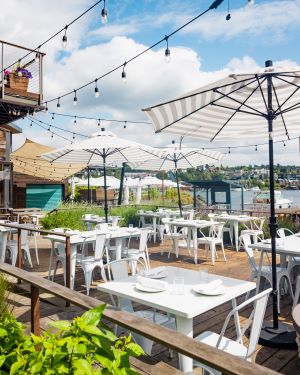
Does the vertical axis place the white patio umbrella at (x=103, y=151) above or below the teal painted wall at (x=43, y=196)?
above

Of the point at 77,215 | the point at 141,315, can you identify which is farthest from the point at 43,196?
the point at 141,315

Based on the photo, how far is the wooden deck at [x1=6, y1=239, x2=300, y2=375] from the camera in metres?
3.04

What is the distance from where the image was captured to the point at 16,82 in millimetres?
8062

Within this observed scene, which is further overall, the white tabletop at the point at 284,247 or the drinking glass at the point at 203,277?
the white tabletop at the point at 284,247

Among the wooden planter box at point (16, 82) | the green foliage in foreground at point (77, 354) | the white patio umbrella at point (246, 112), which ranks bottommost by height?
the green foliage in foreground at point (77, 354)

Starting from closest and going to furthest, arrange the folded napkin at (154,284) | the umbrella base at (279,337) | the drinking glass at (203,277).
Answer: the folded napkin at (154,284) < the drinking glass at (203,277) < the umbrella base at (279,337)

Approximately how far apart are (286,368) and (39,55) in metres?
7.46

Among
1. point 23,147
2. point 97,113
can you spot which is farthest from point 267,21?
point 23,147

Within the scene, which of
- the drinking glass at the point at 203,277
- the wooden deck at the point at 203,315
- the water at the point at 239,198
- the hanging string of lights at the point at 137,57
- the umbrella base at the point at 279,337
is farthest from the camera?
the water at the point at 239,198

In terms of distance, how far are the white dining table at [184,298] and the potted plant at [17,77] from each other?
6.33 meters

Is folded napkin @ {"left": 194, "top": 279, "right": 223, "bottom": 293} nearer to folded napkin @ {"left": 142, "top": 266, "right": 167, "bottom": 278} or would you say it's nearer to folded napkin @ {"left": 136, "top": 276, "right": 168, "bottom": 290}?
folded napkin @ {"left": 136, "top": 276, "right": 168, "bottom": 290}

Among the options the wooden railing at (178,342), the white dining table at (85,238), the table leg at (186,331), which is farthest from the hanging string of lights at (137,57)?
the wooden railing at (178,342)

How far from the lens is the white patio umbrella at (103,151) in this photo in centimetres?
720

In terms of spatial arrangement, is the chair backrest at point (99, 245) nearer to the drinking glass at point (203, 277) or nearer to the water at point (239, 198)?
the drinking glass at point (203, 277)
